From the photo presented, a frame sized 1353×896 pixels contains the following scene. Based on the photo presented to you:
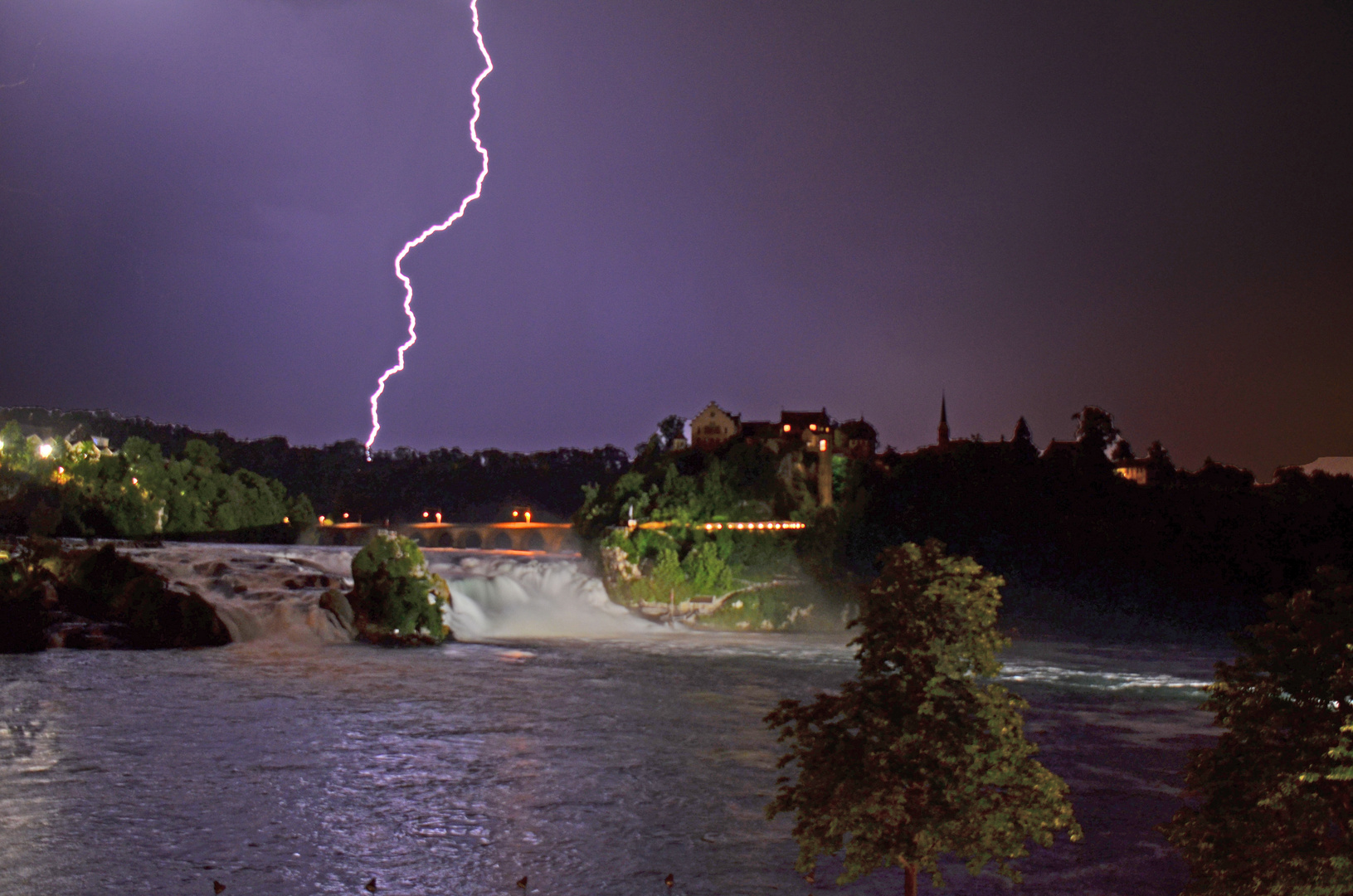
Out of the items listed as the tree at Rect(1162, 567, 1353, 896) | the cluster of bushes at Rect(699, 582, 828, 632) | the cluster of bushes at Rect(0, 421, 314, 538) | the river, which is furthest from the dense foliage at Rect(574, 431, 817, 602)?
the tree at Rect(1162, 567, 1353, 896)

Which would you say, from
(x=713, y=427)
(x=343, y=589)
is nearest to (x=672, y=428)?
(x=713, y=427)

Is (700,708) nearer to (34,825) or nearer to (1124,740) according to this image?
(1124,740)

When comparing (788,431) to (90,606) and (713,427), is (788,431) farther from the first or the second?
(90,606)

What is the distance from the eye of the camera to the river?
12.2 metres

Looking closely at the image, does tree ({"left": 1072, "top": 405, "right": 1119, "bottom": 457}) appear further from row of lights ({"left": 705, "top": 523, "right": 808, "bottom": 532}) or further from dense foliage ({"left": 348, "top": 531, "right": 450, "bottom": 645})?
dense foliage ({"left": 348, "top": 531, "right": 450, "bottom": 645})

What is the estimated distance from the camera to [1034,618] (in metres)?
53.9

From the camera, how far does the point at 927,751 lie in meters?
7.02

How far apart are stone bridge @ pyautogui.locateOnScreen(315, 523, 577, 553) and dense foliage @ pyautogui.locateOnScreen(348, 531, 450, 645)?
4373cm

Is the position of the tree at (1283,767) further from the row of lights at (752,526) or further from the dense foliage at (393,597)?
the row of lights at (752,526)

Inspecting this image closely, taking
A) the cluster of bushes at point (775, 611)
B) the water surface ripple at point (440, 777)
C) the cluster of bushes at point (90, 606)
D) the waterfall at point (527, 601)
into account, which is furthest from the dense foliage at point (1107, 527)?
the cluster of bushes at point (90, 606)

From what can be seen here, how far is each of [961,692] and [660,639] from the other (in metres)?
36.9

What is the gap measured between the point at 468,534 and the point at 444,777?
7609 cm

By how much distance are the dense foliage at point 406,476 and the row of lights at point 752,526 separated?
198ft

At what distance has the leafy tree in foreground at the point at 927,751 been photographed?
695 cm
